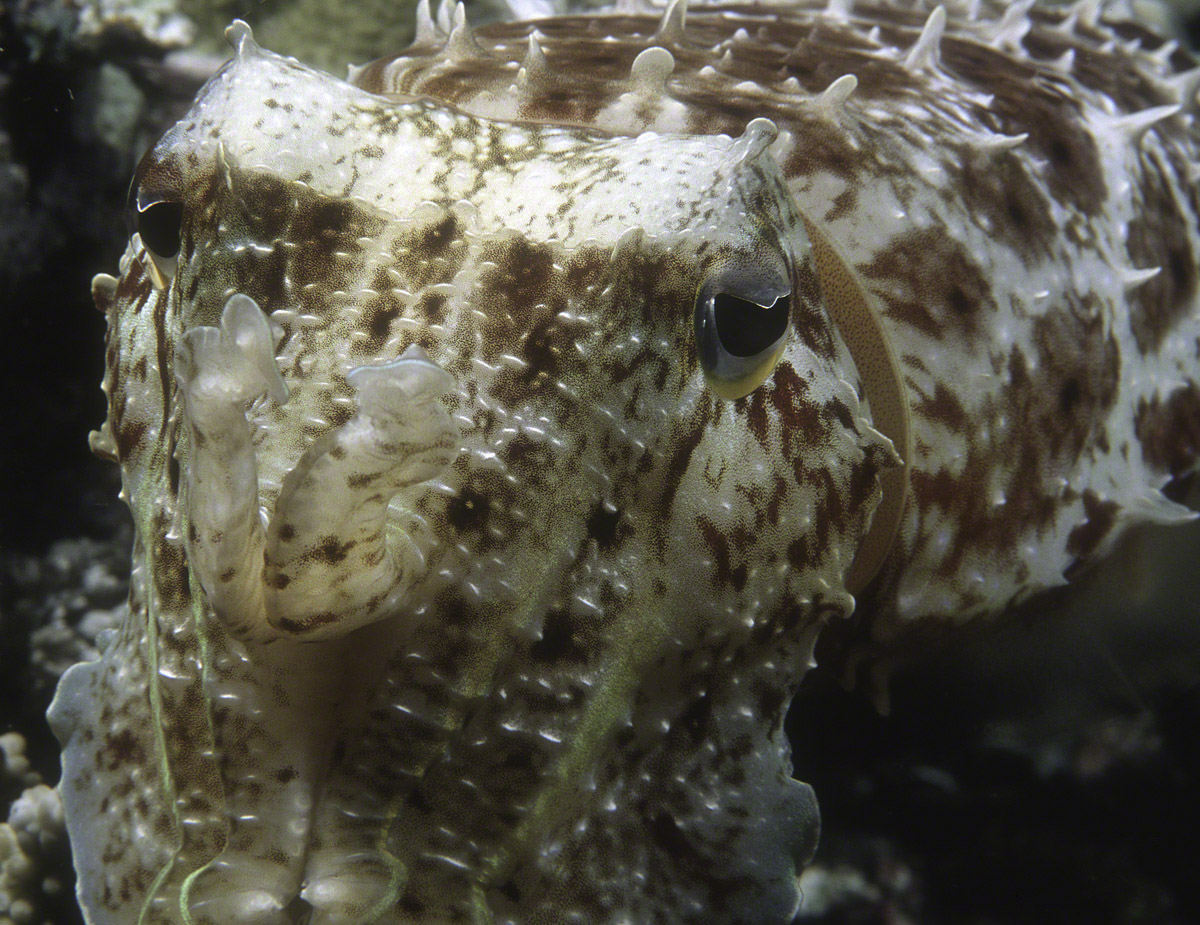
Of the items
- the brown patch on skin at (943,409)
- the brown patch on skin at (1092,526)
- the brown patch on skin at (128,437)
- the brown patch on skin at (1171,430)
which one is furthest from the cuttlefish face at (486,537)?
the brown patch on skin at (1171,430)

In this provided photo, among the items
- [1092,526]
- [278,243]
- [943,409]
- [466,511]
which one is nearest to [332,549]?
[466,511]

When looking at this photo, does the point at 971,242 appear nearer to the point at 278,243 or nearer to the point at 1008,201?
the point at 1008,201

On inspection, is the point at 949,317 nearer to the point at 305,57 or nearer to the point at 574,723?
the point at 574,723

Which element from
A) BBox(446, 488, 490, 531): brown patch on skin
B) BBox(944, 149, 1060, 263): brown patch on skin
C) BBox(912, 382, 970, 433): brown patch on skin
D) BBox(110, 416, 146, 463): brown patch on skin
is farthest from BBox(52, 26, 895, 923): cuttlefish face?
BBox(944, 149, 1060, 263): brown patch on skin

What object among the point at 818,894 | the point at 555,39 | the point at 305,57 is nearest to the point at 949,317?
the point at 555,39

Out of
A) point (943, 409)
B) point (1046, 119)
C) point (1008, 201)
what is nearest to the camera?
point (943, 409)

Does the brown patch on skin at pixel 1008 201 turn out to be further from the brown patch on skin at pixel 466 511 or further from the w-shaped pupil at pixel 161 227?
the w-shaped pupil at pixel 161 227

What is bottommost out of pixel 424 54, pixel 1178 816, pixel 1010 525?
pixel 1178 816

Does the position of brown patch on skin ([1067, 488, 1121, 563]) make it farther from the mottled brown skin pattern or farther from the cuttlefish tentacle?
the cuttlefish tentacle
